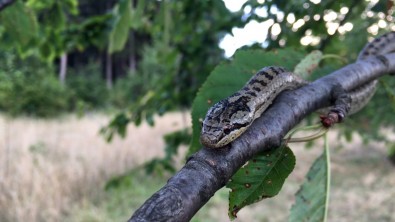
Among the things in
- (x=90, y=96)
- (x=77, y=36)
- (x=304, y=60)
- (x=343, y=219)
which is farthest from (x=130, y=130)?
(x=90, y=96)

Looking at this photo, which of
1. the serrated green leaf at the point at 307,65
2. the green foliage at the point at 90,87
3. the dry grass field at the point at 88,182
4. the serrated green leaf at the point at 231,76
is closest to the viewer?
the serrated green leaf at the point at 231,76

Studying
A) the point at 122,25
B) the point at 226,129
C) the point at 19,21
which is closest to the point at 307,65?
the point at 226,129

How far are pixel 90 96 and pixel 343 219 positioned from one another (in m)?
27.8

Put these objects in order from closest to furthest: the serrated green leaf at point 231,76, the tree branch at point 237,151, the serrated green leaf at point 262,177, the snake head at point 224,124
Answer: the tree branch at point 237,151 → the snake head at point 224,124 → the serrated green leaf at point 262,177 → the serrated green leaf at point 231,76

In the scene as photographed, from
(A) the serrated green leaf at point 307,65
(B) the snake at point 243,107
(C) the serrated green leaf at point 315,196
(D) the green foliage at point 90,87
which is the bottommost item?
(C) the serrated green leaf at point 315,196

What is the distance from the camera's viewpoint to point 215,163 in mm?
968

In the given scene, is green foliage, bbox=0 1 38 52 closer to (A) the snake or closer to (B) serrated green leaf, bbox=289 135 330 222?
(A) the snake

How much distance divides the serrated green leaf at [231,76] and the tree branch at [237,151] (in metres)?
0.34

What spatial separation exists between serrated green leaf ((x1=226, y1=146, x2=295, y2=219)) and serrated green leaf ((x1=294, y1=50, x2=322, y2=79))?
58 centimetres

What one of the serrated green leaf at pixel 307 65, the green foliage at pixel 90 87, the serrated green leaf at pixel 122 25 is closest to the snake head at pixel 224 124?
the serrated green leaf at pixel 307 65

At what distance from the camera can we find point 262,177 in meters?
1.35

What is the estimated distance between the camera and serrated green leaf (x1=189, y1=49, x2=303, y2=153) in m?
1.69

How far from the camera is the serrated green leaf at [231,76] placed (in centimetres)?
169

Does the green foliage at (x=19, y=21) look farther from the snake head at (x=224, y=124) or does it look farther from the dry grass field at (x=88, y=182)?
the dry grass field at (x=88, y=182)
